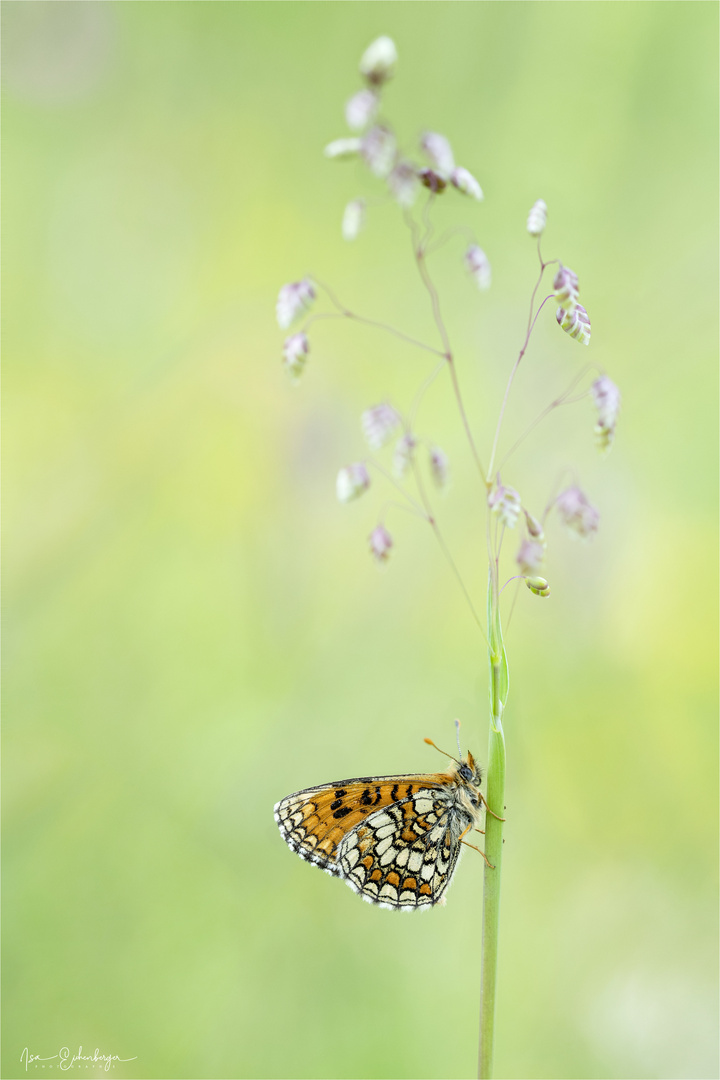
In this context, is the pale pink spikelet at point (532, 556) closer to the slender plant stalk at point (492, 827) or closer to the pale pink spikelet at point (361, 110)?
the slender plant stalk at point (492, 827)

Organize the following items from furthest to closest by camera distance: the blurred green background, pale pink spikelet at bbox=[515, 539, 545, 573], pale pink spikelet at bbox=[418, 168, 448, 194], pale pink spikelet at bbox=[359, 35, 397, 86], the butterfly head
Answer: the blurred green background < the butterfly head < pale pink spikelet at bbox=[515, 539, 545, 573] < pale pink spikelet at bbox=[418, 168, 448, 194] < pale pink spikelet at bbox=[359, 35, 397, 86]

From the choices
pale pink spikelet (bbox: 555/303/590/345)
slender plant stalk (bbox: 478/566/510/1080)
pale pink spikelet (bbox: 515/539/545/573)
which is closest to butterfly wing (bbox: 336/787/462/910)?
slender plant stalk (bbox: 478/566/510/1080)

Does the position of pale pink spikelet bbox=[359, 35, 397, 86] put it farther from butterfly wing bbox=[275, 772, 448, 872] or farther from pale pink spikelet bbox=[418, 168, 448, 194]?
butterfly wing bbox=[275, 772, 448, 872]

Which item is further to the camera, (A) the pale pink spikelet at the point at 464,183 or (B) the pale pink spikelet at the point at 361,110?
(A) the pale pink spikelet at the point at 464,183

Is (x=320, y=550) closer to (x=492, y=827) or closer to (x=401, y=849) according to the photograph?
(x=401, y=849)

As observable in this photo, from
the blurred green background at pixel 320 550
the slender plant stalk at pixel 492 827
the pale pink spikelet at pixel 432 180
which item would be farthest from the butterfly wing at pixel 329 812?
the pale pink spikelet at pixel 432 180

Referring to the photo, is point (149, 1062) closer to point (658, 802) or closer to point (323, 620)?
point (323, 620)
